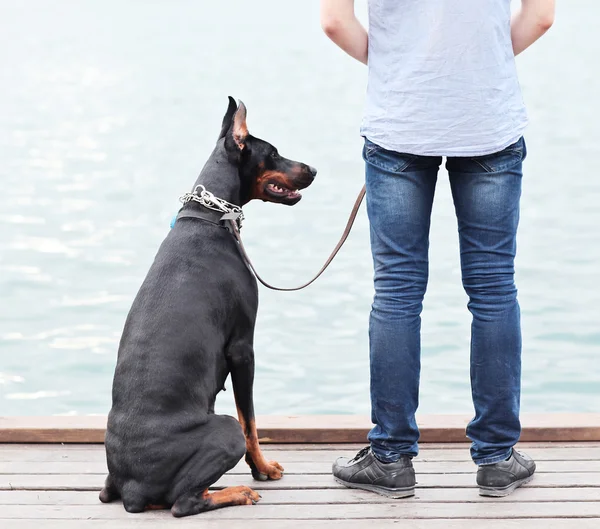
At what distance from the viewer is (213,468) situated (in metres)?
2.92

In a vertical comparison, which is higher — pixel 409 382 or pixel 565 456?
pixel 409 382

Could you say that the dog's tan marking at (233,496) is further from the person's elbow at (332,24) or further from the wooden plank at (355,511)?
the person's elbow at (332,24)

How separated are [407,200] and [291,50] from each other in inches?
967

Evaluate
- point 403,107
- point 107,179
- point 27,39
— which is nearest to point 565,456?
point 403,107

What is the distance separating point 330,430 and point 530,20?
1564 millimetres

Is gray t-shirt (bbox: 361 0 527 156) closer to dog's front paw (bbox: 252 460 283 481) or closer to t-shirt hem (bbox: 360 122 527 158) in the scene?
t-shirt hem (bbox: 360 122 527 158)

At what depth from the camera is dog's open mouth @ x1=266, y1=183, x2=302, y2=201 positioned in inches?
136

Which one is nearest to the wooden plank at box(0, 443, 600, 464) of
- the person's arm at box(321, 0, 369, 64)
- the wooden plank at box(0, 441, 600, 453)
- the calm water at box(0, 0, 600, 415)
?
the wooden plank at box(0, 441, 600, 453)

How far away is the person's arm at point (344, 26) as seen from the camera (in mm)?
2916

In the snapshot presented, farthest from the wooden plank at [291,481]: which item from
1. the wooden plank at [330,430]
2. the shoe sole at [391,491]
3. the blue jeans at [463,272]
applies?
the wooden plank at [330,430]

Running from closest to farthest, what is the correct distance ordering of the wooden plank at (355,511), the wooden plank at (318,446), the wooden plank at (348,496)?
1. the wooden plank at (355,511)
2. the wooden plank at (348,496)
3. the wooden plank at (318,446)

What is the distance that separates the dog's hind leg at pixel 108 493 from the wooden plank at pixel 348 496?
4cm

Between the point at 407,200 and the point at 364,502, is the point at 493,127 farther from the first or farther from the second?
the point at 364,502

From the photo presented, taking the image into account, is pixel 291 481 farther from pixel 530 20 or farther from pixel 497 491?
pixel 530 20
